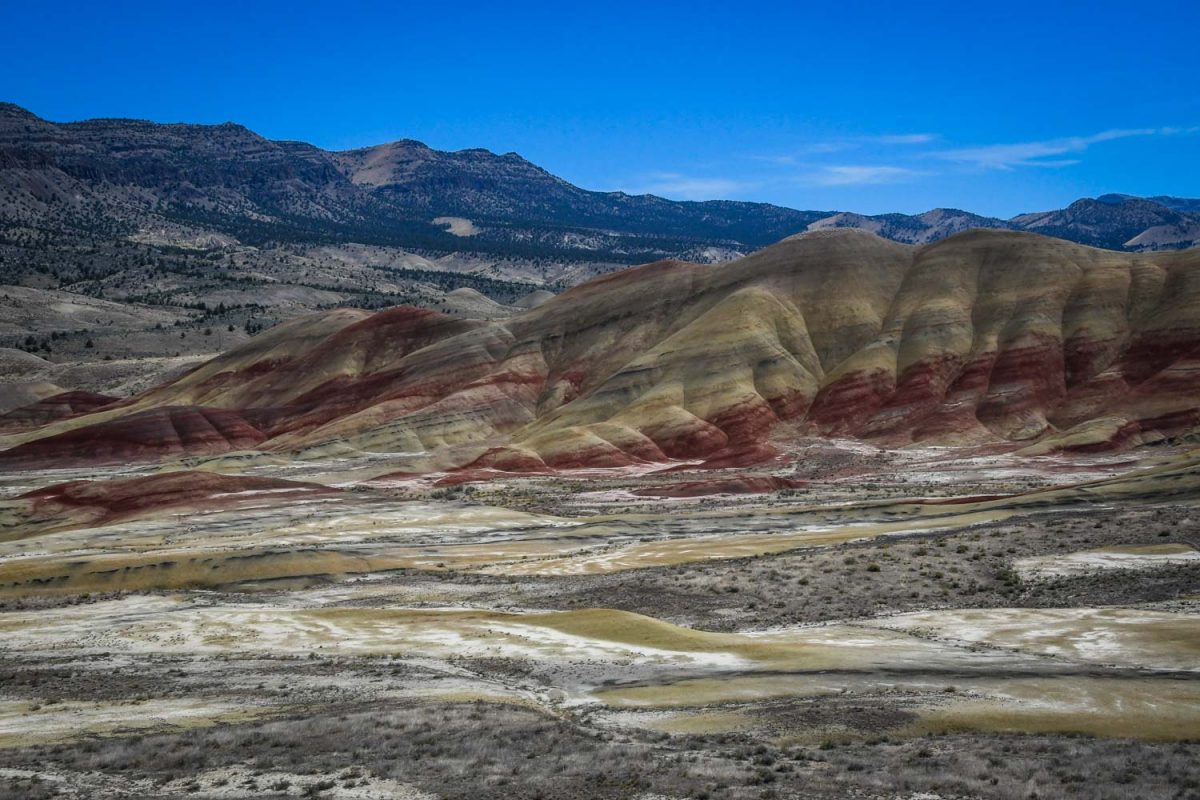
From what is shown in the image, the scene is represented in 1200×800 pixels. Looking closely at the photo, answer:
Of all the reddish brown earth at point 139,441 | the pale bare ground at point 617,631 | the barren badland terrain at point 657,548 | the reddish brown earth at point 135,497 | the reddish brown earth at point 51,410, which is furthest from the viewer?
the reddish brown earth at point 51,410

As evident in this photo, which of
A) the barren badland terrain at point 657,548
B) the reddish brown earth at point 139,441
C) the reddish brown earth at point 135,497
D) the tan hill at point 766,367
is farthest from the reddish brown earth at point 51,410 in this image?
the reddish brown earth at point 135,497

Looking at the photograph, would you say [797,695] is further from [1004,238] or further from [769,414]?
[1004,238]

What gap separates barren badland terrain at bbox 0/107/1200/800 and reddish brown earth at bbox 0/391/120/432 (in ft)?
2.13

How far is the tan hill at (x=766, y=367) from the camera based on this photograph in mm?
114812

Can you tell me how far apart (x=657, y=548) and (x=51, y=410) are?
131769 millimetres

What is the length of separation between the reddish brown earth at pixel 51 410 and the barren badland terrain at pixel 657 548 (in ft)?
2.13

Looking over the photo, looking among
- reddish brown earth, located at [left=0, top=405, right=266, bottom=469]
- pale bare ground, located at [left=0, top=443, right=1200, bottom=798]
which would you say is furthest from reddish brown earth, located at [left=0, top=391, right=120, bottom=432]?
pale bare ground, located at [left=0, top=443, right=1200, bottom=798]

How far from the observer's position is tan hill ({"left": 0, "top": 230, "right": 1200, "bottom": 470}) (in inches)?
4520

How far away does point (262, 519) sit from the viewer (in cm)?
8256

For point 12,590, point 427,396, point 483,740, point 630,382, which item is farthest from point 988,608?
point 427,396

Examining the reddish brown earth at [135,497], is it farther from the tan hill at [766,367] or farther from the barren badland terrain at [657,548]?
the tan hill at [766,367]

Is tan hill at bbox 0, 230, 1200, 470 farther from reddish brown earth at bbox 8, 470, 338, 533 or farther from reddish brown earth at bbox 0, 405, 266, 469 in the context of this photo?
reddish brown earth at bbox 8, 470, 338, 533

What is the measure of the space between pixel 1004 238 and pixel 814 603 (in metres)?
113

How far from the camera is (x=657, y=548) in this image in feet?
206
